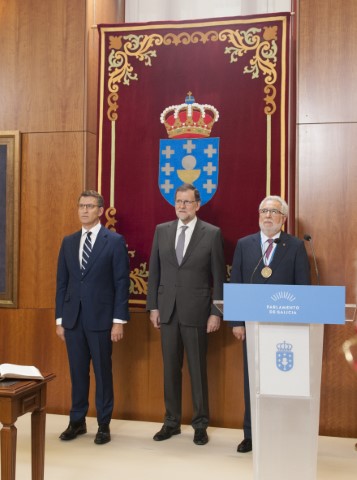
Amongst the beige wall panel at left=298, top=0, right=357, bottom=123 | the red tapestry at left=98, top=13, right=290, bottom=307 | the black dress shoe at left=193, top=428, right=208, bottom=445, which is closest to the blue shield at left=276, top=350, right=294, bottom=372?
the black dress shoe at left=193, top=428, right=208, bottom=445

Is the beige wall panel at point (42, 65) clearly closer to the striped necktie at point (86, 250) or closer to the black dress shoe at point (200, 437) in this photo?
the striped necktie at point (86, 250)

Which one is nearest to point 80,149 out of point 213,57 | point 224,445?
point 213,57

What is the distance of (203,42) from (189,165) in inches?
36.3

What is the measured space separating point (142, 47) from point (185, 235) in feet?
5.02

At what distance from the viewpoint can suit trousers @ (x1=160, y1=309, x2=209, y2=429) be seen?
4062 millimetres

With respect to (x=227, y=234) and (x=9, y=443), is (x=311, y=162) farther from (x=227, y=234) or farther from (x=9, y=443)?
(x=9, y=443)

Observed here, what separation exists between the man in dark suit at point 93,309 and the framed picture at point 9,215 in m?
0.76


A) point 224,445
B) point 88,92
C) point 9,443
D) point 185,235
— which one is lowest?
point 224,445

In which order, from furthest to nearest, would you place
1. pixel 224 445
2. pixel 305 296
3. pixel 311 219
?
pixel 311 219, pixel 224 445, pixel 305 296

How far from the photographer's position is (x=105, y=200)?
4648 mm

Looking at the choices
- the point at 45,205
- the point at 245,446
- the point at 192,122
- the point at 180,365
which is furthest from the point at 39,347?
the point at 192,122

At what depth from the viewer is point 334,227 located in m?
4.24

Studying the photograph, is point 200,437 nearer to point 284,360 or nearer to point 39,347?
point 39,347

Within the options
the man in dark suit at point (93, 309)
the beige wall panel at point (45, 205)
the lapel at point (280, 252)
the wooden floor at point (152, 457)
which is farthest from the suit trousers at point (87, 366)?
the lapel at point (280, 252)
